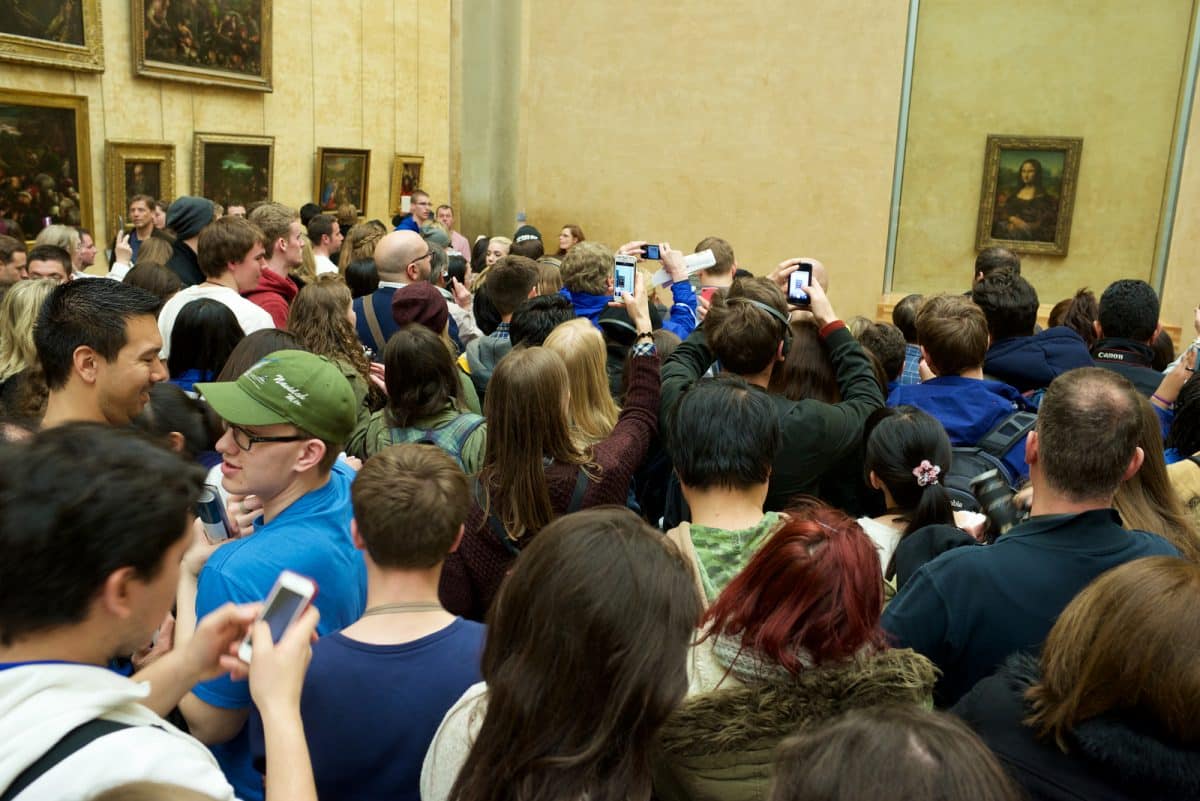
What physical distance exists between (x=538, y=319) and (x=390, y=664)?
312 centimetres

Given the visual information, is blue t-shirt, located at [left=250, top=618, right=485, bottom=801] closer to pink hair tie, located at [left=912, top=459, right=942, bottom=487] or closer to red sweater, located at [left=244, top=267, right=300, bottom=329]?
pink hair tie, located at [left=912, top=459, right=942, bottom=487]

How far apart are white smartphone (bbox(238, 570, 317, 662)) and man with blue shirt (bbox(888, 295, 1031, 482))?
3.17 m

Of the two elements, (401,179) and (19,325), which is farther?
(401,179)

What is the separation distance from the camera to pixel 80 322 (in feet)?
11.7

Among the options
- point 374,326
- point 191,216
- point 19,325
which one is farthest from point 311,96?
point 19,325

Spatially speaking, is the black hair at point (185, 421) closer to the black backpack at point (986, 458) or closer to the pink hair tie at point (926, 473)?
the pink hair tie at point (926, 473)

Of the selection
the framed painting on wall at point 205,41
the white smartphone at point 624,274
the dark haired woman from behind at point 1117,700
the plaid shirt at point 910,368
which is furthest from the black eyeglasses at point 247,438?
the framed painting on wall at point 205,41

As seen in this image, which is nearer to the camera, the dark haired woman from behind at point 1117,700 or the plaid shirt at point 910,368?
the dark haired woman from behind at point 1117,700

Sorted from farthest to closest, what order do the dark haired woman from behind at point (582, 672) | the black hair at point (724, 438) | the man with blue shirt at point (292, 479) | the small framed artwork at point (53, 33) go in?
the small framed artwork at point (53, 33)
the black hair at point (724, 438)
the man with blue shirt at point (292, 479)
the dark haired woman from behind at point (582, 672)

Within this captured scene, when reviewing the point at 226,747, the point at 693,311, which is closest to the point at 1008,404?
the point at 693,311

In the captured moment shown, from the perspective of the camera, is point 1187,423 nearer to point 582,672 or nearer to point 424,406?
point 424,406

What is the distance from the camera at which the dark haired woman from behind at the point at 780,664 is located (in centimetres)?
197

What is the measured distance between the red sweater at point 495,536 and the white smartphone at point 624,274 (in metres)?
1.86

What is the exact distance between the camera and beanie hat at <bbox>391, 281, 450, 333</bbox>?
211 inches
